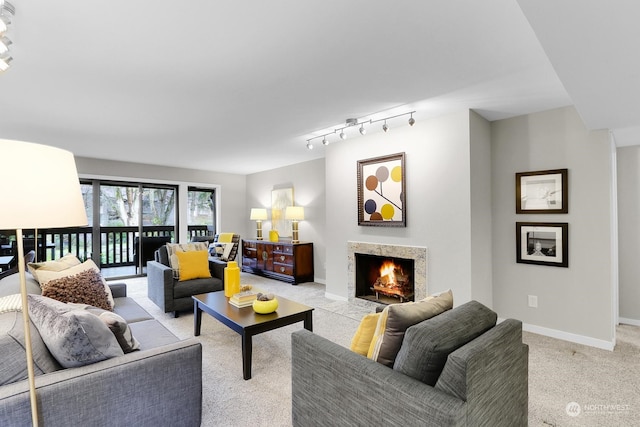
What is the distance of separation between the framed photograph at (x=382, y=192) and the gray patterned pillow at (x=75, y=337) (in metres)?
3.10

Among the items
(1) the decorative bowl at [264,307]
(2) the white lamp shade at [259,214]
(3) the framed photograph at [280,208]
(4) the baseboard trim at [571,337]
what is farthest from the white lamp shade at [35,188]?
(2) the white lamp shade at [259,214]

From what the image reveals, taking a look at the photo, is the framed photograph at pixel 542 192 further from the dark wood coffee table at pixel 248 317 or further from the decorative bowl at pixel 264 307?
the decorative bowl at pixel 264 307

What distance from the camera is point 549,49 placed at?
1595 millimetres

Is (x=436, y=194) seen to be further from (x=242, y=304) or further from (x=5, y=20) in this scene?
(x=5, y=20)

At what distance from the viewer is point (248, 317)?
2562 millimetres

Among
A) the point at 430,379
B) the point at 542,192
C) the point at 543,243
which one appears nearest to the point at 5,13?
the point at 430,379

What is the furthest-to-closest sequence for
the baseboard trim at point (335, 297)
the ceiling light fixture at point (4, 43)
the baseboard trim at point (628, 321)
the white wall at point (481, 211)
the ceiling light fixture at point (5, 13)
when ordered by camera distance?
the baseboard trim at point (335, 297) < the baseboard trim at point (628, 321) < the white wall at point (481, 211) < the ceiling light fixture at point (4, 43) < the ceiling light fixture at point (5, 13)

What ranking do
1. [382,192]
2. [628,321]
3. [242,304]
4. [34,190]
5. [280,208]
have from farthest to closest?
1. [280,208]
2. [382,192]
3. [628,321]
4. [242,304]
5. [34,190]

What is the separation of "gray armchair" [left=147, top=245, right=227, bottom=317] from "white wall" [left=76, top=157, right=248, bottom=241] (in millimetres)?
2649

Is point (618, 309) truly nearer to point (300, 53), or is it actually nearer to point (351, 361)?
point (351, 361)

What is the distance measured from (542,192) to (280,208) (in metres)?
4.60

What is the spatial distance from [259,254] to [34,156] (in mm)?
5472

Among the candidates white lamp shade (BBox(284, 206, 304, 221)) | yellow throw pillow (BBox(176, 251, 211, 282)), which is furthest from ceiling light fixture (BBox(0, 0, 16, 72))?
white lamp shade (BBox(284, 206, 304, 221))

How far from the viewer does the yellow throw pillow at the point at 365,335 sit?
1.60 metres
